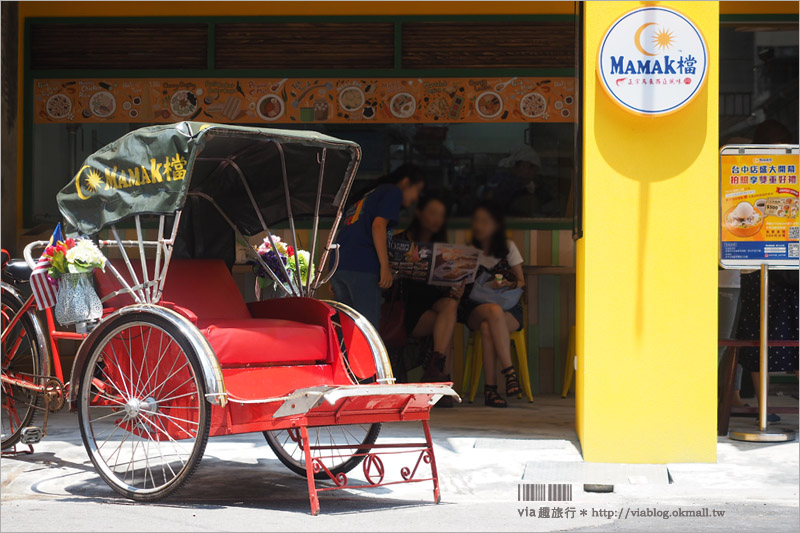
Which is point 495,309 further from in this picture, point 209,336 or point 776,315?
point 209,336

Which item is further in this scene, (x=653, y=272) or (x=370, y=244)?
(x=370, y=244)

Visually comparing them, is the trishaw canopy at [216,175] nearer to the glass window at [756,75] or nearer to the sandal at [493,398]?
the sandal at [493,398]

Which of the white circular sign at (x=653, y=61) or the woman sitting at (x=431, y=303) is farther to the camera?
the woman sitting at (x=431, y=303)

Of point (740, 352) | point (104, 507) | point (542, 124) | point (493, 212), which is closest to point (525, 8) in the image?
point (542, 124)

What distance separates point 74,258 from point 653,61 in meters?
3.36

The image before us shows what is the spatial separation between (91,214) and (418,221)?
10.9 feet

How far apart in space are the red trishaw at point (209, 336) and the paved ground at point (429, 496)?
16 centimetres

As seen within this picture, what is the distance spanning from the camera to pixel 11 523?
499cm

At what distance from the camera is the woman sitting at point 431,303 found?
28.2 ft

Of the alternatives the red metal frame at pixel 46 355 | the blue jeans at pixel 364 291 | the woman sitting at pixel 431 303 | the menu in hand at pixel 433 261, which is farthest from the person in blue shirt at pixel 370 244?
the red metal frame at pixel 46 355

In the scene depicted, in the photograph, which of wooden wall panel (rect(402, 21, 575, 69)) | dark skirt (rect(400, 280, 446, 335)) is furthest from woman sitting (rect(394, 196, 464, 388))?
wooden wall panel (rect(402, 21, 575, 69))

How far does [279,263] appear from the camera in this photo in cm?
651

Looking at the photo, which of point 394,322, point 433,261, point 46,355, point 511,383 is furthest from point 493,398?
point 46,355

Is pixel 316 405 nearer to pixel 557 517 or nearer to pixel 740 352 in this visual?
pixel 557 517
